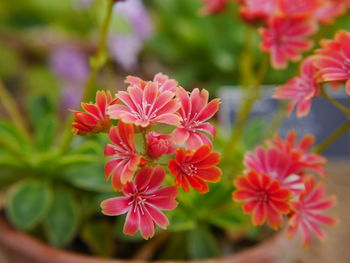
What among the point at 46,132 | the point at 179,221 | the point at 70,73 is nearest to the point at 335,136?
the point at 179,221

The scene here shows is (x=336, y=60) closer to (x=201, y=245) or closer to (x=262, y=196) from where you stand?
(x=262, y=196)

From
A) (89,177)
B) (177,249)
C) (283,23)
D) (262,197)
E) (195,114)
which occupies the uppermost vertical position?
(283,23)

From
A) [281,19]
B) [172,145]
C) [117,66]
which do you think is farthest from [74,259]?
[117,66]

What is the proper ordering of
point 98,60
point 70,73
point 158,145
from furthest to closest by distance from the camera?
point 70,73
point 98,60
point 158,145

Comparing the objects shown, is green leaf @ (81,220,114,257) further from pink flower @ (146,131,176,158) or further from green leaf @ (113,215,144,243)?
pink flower @ (146,131,176,158)

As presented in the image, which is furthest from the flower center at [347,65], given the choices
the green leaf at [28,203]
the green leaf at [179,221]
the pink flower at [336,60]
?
the green leaf at [28,203]

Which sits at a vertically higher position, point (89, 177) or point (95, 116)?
point (95, 116)
